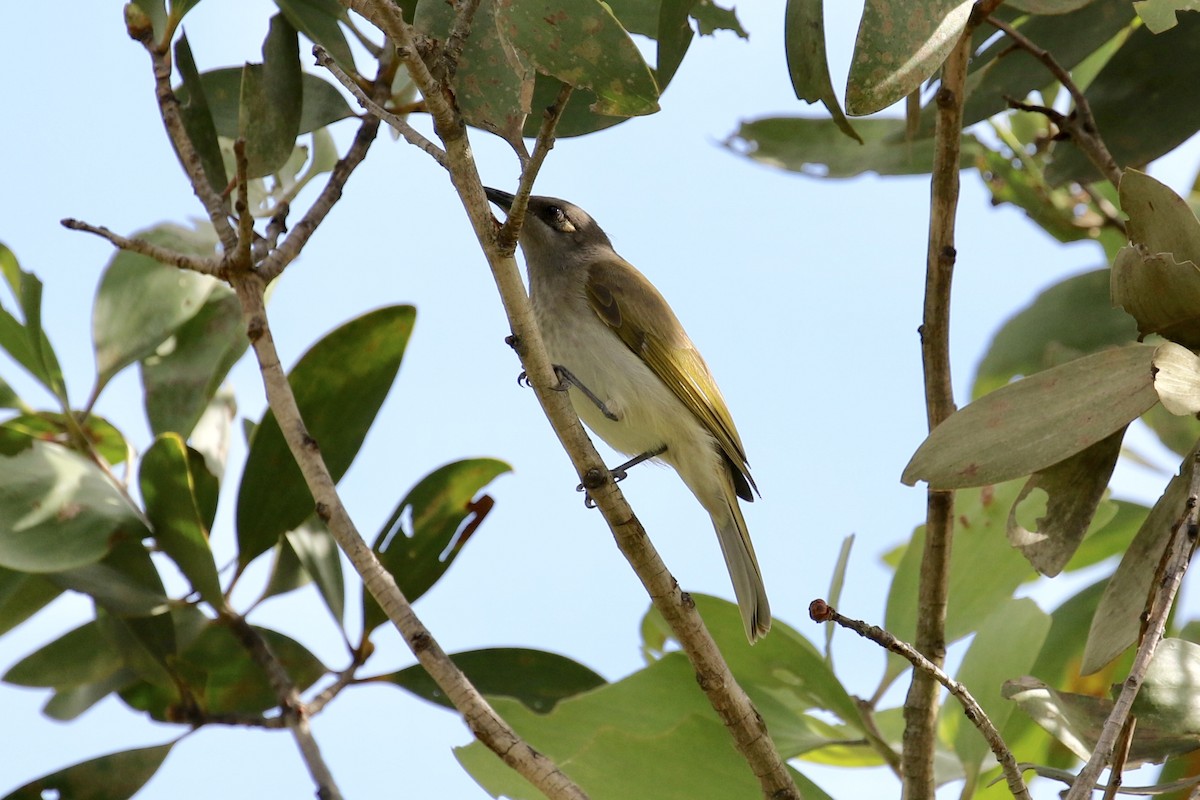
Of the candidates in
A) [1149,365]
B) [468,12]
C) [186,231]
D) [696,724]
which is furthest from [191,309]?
[1149,365]

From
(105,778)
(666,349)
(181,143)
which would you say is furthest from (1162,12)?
(105,778)

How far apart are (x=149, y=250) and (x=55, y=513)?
0.58 m

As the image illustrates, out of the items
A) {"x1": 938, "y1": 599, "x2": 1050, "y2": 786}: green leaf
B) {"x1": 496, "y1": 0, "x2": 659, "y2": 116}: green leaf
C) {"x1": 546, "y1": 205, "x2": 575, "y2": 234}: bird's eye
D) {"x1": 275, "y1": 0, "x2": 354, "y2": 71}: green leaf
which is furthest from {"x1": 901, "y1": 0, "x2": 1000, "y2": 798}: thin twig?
{"x1": 546, "y1": 205, "x2": 575, "y2": 234}: bird's eye

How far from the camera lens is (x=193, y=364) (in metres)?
3.00

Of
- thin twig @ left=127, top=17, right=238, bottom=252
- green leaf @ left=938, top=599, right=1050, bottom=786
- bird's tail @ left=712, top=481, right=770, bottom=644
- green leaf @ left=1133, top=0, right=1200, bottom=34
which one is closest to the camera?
green leaf @ left=1133, top=0, right=1200, bottom=34

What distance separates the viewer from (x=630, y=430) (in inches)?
149

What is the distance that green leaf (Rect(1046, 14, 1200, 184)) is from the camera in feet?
9.25

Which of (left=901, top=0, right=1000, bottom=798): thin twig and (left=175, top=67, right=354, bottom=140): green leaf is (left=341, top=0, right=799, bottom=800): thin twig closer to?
(left=901, top=0, right=1000, bottom=798): thin twig

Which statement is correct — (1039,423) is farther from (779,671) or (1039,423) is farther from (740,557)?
(740,557)

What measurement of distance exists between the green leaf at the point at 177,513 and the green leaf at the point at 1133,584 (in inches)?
67.5

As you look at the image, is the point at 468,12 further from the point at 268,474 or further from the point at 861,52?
the point at 268,474

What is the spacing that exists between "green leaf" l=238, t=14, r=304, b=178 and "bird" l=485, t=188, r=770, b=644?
105cm

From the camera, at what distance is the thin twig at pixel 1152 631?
1.54m

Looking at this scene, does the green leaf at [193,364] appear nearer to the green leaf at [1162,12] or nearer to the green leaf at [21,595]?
the green leaf at [21,595]
